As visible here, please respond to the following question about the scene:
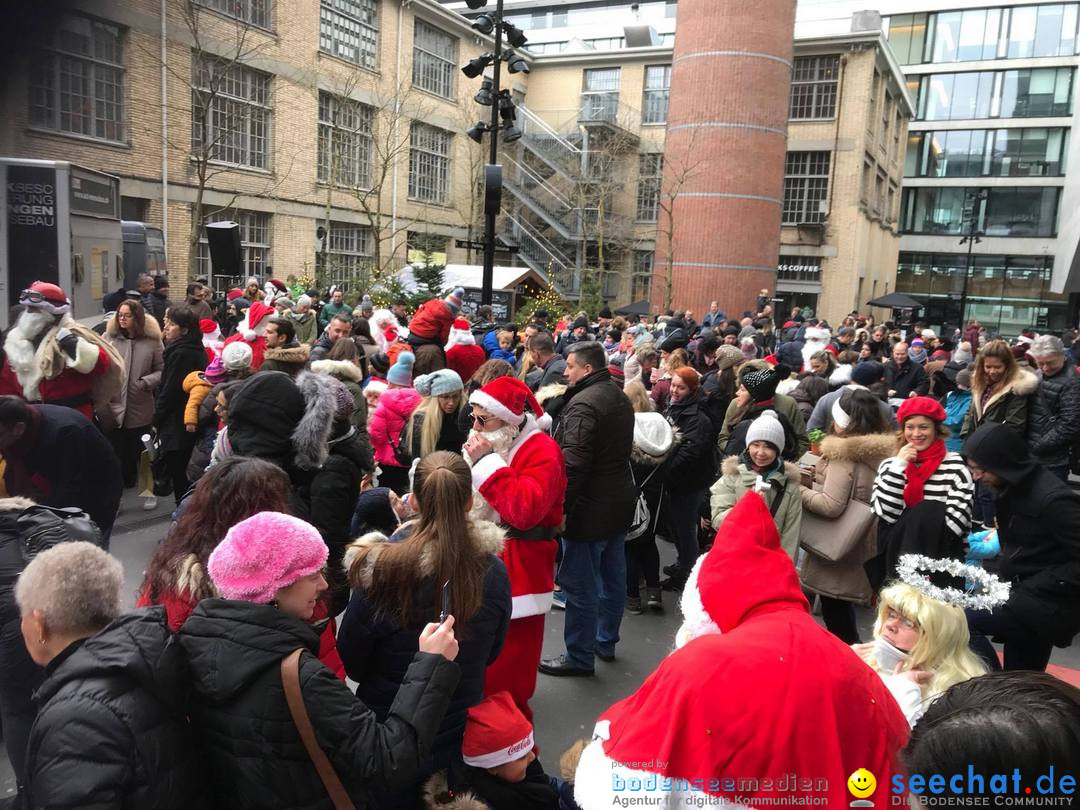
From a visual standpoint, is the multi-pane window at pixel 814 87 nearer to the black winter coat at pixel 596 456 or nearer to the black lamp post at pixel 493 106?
the black lamp post at pixel 493 106

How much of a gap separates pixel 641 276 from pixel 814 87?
445 inches

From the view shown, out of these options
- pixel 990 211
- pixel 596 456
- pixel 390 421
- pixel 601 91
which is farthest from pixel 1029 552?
pixel 990 211

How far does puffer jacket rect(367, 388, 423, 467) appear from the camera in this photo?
6121 mm

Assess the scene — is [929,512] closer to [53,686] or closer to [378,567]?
[378,567]

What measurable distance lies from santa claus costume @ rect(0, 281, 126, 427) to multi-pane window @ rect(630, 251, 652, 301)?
3343 cm

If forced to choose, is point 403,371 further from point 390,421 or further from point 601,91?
point 601,91

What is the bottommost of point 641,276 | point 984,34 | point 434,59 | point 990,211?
point 641,276

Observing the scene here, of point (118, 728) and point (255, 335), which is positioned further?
point (255, 335)

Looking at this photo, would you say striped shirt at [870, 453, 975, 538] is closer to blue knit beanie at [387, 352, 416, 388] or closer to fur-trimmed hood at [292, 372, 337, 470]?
fur-trimmed hood at [292, 372, 337, 470]

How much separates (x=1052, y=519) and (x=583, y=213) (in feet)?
107

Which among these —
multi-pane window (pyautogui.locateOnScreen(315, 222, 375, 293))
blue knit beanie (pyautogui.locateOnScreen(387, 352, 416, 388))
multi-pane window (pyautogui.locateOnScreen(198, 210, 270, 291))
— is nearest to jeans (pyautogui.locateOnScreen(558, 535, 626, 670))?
blue knit beanie (pyautogui.locateOnScreen(387, 352, 416, 388))

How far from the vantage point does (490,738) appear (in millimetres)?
2910

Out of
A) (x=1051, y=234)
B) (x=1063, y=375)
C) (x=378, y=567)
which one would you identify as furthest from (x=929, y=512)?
(x=1051, y=234)

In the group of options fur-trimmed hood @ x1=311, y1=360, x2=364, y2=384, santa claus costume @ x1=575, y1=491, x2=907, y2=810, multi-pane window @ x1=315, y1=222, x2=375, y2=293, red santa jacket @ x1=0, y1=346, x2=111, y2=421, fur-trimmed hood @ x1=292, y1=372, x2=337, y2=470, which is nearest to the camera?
santa claus costume @ x1=575, y1=491, x2=907, y2=810
